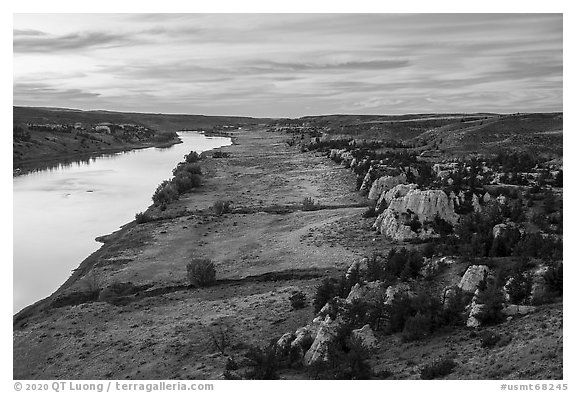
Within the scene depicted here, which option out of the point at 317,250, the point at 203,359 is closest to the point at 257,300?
the point at 203,359

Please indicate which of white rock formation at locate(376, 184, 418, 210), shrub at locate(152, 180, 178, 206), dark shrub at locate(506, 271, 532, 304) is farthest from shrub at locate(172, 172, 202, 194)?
dark shrub at locate(506, 271, 532, 304)

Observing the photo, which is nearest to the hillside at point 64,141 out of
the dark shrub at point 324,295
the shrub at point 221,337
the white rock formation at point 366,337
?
the shrub at point 221,337

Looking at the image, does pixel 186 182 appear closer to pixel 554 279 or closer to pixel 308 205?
pixel 308 205

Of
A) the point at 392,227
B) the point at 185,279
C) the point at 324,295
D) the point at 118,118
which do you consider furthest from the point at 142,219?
the point at 118,118

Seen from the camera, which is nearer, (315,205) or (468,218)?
(468,218)

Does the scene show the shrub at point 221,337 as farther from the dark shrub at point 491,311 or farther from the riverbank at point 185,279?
the dark shrub at point 491,311
